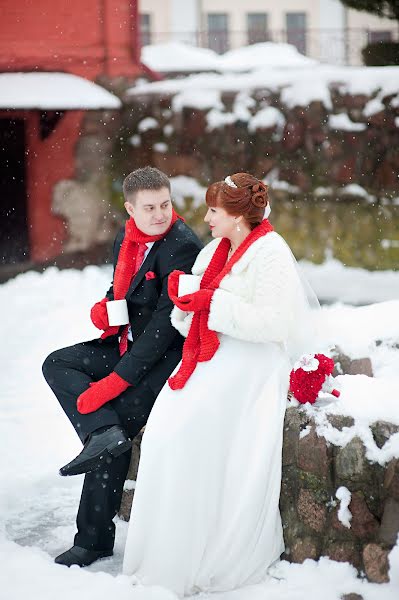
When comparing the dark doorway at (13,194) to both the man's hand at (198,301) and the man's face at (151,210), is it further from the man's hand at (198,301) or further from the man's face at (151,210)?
the man's hand at (198,301)

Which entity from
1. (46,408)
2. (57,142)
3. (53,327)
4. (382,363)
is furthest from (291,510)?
A: (57,142)

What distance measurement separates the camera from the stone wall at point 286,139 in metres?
9.77

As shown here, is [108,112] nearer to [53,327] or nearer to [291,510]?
[53,327]

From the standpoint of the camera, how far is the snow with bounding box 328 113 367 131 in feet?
32.0

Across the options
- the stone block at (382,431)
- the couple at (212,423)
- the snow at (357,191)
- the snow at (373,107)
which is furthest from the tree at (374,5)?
the stone block at (382,431)

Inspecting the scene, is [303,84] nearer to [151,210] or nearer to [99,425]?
[151,210]

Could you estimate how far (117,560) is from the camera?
354cm

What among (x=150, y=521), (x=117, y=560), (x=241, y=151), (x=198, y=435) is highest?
(x=241, y=151)

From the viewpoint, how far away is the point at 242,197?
10.7 feet

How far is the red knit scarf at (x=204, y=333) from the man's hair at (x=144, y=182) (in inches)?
16.7

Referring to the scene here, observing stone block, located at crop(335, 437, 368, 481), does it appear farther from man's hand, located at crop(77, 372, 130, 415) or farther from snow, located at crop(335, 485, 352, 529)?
man's hand, located at crop(77, 372, 130, 415)

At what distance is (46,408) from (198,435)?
9.07ft

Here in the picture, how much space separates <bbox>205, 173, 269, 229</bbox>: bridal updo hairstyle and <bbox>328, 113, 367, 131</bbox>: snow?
6.83m

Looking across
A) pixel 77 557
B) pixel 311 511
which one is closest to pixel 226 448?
A: pixel 311 511
